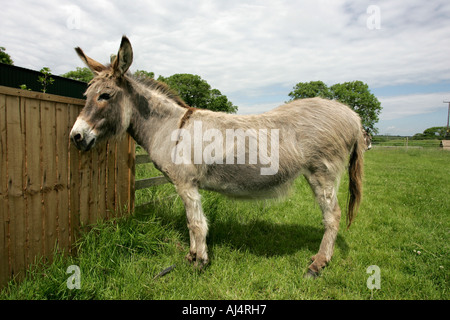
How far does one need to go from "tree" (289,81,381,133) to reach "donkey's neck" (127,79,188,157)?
150 feet

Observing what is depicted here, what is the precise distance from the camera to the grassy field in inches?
97.3

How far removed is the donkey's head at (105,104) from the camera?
2.58 metres

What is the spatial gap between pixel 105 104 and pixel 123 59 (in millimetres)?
584

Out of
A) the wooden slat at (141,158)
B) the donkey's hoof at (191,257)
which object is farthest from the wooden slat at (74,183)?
the donkey's hoof at (191,257)

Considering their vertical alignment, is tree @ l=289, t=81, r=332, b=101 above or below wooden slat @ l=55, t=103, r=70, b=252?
above

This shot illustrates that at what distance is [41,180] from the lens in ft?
8.06

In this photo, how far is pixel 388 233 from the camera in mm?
4016

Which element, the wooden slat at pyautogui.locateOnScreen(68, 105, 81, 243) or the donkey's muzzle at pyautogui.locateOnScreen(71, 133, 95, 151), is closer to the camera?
the donkey's muzzle at pyautogui.locateOnScreen(71, 133, 95, 151)

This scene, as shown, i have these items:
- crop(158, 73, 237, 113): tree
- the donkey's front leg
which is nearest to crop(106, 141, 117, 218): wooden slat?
the donkey's front leg

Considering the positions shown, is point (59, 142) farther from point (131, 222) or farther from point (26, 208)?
point (131, 222)

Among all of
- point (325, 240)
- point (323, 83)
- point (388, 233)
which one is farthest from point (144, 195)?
point (323, 83)

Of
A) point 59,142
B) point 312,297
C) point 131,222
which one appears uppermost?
point 59,142

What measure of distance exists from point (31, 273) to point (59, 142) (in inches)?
55.2

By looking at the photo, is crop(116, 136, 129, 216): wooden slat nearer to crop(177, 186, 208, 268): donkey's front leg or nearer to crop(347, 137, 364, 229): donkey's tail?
crop(177, 186, 208, 268): donkey's front leg
